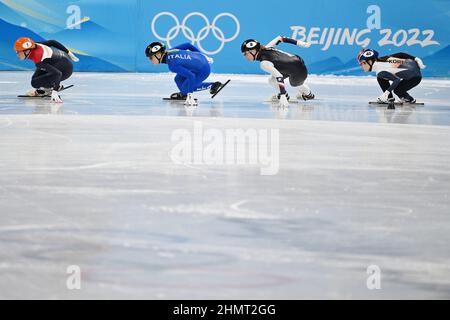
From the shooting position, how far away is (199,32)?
18.2 metres

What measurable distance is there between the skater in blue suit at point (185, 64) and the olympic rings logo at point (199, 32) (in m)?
6.79

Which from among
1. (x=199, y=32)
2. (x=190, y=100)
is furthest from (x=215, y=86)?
(x=199, y=32)

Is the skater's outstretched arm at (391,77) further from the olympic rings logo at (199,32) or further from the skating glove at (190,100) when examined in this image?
the olympic rings logo at (199,32)

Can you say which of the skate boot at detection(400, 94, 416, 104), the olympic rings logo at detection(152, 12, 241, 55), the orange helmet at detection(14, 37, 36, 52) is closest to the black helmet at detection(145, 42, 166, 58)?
the orange helmet at detection(14, 37, 36, 52)

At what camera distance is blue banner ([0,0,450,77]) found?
59.7ft

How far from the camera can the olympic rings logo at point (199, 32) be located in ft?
59.3

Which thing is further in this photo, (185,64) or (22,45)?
(185,64)

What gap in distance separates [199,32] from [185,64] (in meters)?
7.56

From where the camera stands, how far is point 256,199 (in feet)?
12.6

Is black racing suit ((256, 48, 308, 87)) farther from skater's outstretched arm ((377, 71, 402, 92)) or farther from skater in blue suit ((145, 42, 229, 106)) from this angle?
skater's outstretched arm ((377, 71, 402, 92))

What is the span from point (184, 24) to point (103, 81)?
9.78 feet

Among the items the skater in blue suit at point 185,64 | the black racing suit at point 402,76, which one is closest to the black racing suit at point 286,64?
the skater in blue suit at point 185,64

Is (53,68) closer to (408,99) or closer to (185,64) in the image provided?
(185,64)
